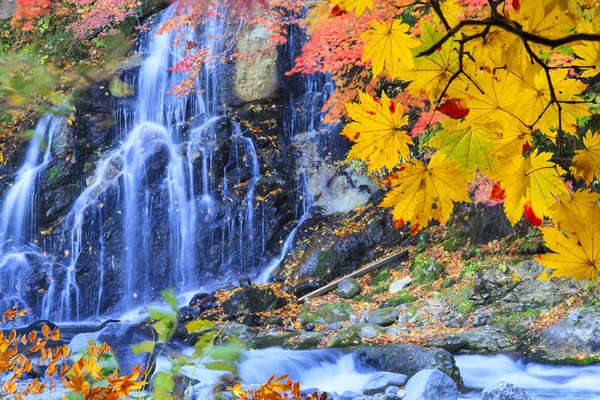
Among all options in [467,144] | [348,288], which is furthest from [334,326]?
[467,144]

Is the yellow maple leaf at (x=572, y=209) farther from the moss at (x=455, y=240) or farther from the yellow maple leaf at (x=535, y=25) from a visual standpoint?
the moss at (x=455, y=240)

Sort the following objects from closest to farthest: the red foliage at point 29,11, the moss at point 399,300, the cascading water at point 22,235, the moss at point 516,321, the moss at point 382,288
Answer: the moss at point 516,321
the moss at point 399,300
the moss at point 382,288
the cascading water at point 22,235
the red foliage at point 29,11

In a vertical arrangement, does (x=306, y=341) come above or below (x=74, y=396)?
below

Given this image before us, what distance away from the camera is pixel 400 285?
25.2ft

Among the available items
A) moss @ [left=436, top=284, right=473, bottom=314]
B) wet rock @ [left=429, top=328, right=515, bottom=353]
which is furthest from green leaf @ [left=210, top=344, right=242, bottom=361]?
moss @ [left=436, top=284, right=473, bottom=314]

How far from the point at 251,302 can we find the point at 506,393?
4.42 m

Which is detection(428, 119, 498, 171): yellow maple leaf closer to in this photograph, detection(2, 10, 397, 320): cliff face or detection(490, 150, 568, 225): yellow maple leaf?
detection(490, 150, 568, 225): yellow maple leaf

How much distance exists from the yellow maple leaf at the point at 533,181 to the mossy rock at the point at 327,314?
642 cm

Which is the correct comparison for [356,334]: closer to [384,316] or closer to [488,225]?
[384,316]

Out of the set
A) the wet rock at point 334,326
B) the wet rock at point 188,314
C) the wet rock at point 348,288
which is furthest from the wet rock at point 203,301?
the wet rock at point 334,326

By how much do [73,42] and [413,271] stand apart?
10.2 meters

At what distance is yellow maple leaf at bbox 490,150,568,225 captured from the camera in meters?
0.73

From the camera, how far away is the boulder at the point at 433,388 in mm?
4042

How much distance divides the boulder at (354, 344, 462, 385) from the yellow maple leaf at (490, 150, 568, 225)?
421 cm
